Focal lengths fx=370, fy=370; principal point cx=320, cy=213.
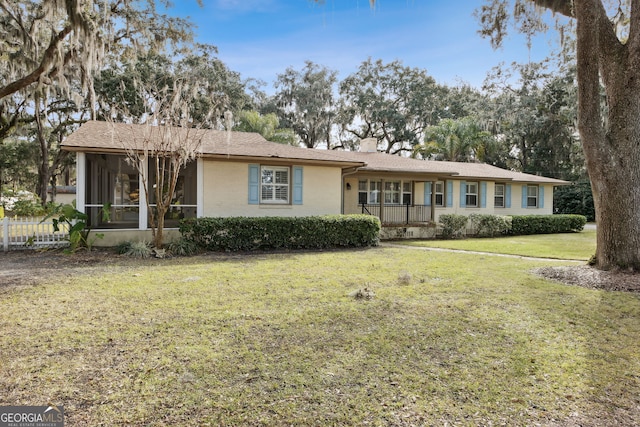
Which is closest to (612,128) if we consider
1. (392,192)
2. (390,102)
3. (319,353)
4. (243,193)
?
(319,353)

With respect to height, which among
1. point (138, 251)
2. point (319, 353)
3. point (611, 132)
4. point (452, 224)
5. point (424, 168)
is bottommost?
point (319, 353)

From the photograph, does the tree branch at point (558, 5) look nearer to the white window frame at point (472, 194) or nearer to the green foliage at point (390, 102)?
the white window frame at point (472, 194)

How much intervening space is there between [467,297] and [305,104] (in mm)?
30051

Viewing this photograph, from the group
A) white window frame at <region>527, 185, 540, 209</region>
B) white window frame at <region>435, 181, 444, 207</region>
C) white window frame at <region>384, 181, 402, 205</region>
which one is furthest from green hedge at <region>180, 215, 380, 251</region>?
white window frame at <region>527, 185, 540, 209</region>

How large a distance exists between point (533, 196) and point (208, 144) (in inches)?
751

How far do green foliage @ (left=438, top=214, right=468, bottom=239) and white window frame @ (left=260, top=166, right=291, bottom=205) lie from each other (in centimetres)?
760

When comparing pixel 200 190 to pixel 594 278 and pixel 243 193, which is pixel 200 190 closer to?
pixel 243 193

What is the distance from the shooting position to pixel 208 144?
12.4 meters

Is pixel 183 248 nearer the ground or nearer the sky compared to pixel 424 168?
nearer the ground

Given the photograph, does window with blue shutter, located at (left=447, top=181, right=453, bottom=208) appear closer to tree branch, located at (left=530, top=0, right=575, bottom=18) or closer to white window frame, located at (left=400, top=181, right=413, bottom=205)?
white window frame, located at (left=400, top=181, right=413, bottom=205)

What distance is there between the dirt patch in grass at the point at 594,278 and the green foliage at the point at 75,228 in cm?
1159

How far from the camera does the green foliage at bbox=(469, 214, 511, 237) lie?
17609mm

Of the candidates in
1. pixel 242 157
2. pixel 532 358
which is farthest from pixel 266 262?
pixel 532 358

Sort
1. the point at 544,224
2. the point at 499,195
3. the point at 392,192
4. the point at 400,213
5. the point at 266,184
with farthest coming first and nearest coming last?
the point at 499,195, the point at 544,224, the point at 392,192, the point at 400,213, the point at 266,184
